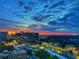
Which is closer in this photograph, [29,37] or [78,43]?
[78,43]

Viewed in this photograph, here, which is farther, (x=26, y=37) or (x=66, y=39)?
(x=26, y=37)

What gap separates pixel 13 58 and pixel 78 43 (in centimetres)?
172

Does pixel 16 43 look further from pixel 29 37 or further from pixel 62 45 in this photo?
pixel 62 45

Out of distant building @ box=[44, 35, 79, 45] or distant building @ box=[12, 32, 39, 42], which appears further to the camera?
distant building @ box=[12, 32, 39, 42]

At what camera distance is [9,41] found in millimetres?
6348

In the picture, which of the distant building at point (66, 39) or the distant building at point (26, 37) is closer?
the distant building at point (66, 39)

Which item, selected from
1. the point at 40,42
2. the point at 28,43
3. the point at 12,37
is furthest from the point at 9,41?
the point at 40,42

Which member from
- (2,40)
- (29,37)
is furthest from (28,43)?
(2,40)

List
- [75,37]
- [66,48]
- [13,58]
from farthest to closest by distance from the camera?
[66,48] < [75,37] < [13,58]

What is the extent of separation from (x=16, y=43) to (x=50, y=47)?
44.1 inches

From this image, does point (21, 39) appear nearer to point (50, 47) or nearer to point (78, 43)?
point (50, 47)

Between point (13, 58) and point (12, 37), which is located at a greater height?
point (12, 37)

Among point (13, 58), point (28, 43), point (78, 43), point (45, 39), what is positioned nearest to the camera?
point (13, 58)

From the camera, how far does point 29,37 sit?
654 cm
